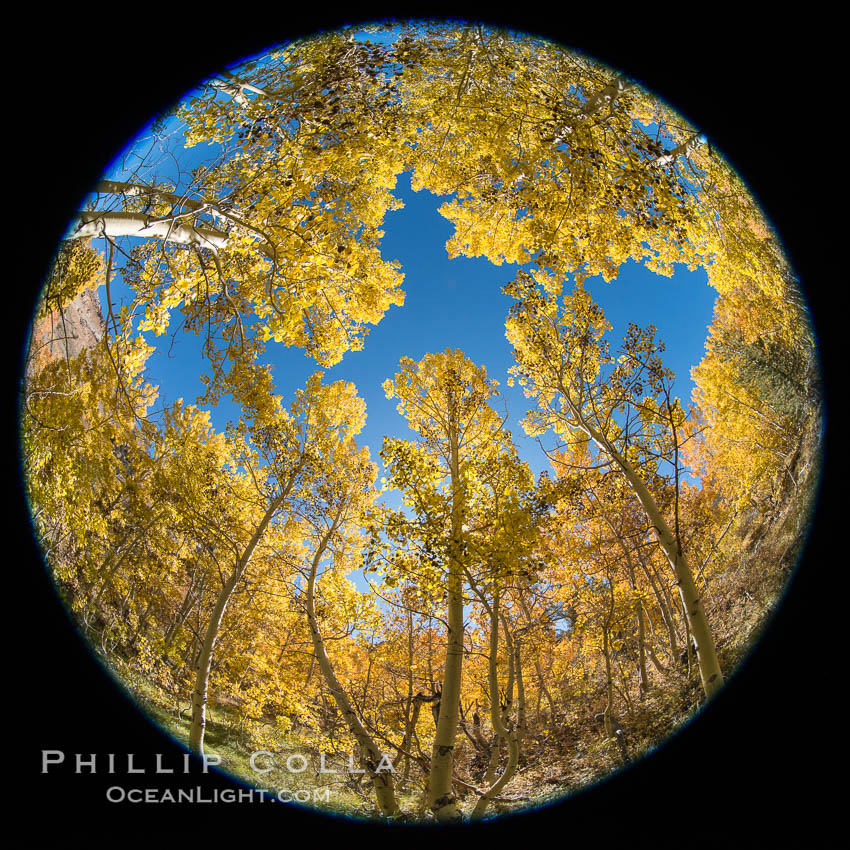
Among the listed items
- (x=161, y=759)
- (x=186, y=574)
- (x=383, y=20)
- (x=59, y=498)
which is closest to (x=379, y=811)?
(x=161, y=759)

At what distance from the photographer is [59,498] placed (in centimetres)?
332

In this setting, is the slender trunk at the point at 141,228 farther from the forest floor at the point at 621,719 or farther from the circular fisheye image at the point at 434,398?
the forest floor at the point at 621,719

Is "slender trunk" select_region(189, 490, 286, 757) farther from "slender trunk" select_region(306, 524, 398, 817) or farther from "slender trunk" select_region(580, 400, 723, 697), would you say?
"slender trunk" select_region(580, 400, 723, 697)

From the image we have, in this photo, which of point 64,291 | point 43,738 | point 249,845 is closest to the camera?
point 43,738

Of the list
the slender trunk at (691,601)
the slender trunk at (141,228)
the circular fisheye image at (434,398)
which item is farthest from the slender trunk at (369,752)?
the slender trunk at (141,228)

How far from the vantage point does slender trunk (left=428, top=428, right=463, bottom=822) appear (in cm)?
375

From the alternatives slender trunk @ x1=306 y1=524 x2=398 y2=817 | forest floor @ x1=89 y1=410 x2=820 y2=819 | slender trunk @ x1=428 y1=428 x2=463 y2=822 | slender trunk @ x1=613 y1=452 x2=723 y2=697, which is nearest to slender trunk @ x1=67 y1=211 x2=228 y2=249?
forest floor @ x1=89 y1=410 x2=820 y2=819

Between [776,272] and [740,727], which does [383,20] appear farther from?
[740,727]

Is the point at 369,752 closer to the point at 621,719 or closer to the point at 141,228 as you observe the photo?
the point at 621,719

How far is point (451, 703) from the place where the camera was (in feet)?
14.2

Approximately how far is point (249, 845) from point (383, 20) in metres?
→ 6.33

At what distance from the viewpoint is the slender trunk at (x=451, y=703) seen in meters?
3.75

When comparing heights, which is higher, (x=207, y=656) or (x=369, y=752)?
(x=207, y=656)

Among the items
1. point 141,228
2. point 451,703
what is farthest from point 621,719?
point 141,228
